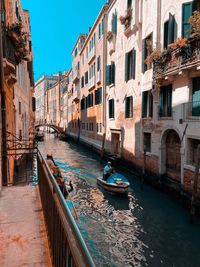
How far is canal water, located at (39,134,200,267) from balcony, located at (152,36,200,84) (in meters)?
6.30

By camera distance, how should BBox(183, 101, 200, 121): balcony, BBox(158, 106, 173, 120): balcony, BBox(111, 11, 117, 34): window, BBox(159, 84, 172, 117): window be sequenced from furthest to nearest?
BBox(111, 11, 117, 34): window
BBox(159, 84, 172, 117): window
BBox(158, 106, 173, 120): balcony
BBox(183, 101, 200, 121): balcony

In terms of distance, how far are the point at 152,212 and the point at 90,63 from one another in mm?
24481

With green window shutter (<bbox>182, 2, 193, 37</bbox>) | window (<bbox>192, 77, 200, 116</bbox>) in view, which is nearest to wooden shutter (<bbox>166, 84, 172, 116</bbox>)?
window (<bbox>192, 77, 200, 116</bbox>)

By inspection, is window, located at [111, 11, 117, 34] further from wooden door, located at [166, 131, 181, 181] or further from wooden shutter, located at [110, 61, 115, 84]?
wooden door, located at [166, 131, 181, 181]

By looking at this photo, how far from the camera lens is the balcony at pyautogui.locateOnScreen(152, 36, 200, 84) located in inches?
397

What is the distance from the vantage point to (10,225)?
3.68 m

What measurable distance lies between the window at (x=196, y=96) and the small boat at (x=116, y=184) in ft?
16.3

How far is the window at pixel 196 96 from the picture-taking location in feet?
35.0

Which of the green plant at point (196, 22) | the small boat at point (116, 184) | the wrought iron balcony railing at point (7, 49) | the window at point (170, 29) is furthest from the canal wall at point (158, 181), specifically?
the wrought iron balcony railing at point (7, 49)

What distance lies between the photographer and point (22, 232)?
346cm

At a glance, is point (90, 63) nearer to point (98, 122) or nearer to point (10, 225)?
point (98, 122)

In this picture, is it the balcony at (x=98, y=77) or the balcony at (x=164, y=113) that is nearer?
the balcony at (x=164, y=113)

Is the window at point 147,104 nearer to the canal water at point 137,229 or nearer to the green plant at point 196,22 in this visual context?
the canal water at point 137,229

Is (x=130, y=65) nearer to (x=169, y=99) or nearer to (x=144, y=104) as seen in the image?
(x=144, y=104)
